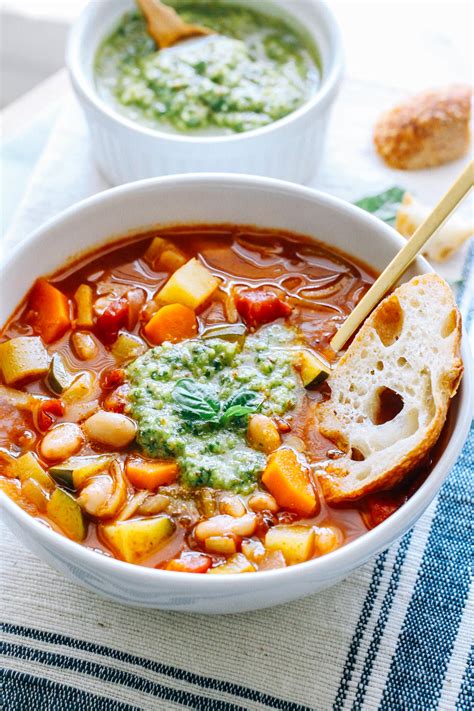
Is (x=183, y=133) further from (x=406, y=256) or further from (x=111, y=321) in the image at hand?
(x=406, y=256)

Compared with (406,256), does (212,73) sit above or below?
below

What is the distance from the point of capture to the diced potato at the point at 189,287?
9.55 ft

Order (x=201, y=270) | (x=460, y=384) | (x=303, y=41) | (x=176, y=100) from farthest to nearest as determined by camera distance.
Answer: (x=303, y=41) < (x=176, y=100) < (x=201, y=270) < (x=460, y=384)

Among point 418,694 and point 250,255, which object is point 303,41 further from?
point 418,694

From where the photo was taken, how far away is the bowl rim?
3.49 meters

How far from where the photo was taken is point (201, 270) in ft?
9.80

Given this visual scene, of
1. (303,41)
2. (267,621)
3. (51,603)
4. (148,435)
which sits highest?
(303,41)

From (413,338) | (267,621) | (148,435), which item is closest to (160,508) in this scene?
(148,435)

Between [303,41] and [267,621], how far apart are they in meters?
2.71

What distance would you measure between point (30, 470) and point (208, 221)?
110cm

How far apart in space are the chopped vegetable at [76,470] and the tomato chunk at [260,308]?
672 millimetres

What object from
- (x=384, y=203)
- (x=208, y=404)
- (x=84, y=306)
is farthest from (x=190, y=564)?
(x=384, y=203)

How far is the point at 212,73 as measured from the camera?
12.7 feet

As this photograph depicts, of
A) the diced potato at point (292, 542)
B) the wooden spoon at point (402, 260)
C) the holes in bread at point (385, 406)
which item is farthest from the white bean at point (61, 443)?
the holes in bread at point (385, 406)
